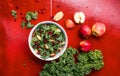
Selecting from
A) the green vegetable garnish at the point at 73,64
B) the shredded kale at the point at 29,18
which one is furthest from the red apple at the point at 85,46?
the shredded kale at the point at 29,18

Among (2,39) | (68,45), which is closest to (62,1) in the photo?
(68,45)

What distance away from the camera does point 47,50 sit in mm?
1721

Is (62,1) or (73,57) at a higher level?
(62,1)

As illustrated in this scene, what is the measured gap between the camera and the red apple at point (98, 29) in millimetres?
1764

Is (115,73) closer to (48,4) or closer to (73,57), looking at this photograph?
(73,57)

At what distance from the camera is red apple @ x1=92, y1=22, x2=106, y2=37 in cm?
176

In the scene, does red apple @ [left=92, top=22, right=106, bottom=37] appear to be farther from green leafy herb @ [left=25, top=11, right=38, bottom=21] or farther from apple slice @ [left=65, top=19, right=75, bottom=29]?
green leafy herb @ [left=25, top=11, right=38, bottom=21]

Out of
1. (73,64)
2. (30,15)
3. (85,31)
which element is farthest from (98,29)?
(30,15)

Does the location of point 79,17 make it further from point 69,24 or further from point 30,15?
point 30,15

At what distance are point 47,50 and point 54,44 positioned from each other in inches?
1.6

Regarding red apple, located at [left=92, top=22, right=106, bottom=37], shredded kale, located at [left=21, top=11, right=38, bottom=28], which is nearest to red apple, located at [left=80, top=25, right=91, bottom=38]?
red apple, located at [left=92, top=22, right=106, bottom=37]

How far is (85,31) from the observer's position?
1.75 m

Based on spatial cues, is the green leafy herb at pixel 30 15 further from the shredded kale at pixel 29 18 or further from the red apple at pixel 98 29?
the red apple at pixel 98 29

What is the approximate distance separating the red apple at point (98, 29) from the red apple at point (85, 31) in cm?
2
